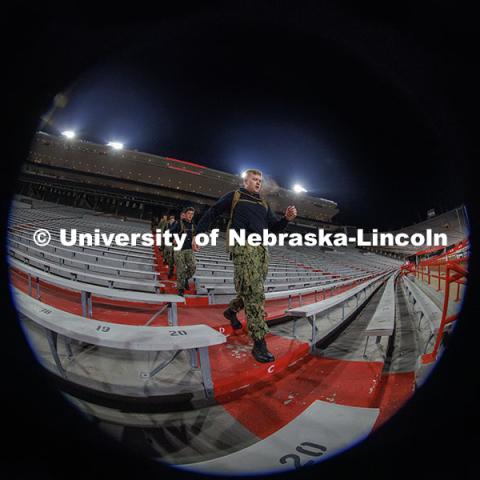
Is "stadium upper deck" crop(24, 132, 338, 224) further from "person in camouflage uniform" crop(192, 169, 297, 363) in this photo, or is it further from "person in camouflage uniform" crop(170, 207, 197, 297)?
"person in camouflage uniform" crop(192, 169, 297, 363)

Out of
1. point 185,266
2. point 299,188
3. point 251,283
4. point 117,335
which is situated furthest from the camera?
point 185,266

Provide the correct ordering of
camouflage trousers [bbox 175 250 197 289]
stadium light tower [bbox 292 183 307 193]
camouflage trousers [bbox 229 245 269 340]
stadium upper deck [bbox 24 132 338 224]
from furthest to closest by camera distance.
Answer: stadium upper deck [bbox 24 132 338 224] < camouflage trousers [bbox 175 250 197 289] < stadium light tower [bbox 292 183 307 193] < camouflage trousers [bbox 229 245 269 340]

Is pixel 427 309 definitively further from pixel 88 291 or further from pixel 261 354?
pixel 88 291

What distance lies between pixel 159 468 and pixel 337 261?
5.33m

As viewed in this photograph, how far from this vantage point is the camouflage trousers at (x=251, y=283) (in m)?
0.92

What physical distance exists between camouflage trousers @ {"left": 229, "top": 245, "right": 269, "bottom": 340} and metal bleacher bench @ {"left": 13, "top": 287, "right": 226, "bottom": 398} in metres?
0.32

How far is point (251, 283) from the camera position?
935 mm

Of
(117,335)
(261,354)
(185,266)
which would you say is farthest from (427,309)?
(185,266)

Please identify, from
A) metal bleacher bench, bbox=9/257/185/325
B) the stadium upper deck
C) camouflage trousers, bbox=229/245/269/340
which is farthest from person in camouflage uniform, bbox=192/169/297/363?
the stadium upper deck

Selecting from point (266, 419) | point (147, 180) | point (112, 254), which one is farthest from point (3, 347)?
point (147, 180)

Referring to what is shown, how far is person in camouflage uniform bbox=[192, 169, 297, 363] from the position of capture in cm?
92

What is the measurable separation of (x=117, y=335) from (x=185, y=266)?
147 cm

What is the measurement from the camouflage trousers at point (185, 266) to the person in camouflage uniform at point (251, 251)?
3.04 feet

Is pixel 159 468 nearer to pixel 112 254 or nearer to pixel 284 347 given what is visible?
pixel 284 347
